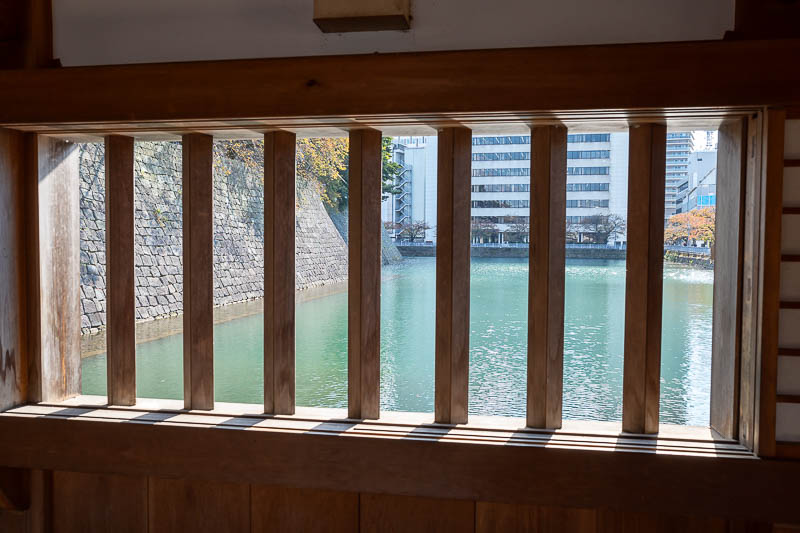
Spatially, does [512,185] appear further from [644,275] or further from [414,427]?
[414,427]

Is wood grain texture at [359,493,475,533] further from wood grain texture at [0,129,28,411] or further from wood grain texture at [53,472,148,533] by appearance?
wood grain texture at [0,129,28,411]

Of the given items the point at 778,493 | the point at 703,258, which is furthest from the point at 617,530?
the point at 703,258

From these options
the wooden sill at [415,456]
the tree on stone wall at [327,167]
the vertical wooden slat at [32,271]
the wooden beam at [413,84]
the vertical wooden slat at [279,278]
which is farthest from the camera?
the tree on stone wall at [327,167]

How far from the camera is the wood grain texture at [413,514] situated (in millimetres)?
1903

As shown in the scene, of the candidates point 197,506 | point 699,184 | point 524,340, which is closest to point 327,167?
point 524,340

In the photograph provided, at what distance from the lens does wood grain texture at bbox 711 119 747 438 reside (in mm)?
1764

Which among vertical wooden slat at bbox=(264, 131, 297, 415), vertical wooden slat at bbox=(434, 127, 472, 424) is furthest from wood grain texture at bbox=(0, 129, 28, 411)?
vertical wooden slat at bbox=(434, 127, 472, 424)

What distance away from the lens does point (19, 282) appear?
85.2 inches

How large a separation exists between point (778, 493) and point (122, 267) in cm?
223

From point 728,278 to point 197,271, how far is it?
1766 millimetres

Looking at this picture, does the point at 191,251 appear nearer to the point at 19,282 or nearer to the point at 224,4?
the point at 19,282

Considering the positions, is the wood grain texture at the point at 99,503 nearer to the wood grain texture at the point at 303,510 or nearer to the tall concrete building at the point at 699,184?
the wood grain texture at the point at 303,510

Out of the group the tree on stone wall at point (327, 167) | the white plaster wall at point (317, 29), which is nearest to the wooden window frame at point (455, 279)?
the white plaster wall at point (317, 29)

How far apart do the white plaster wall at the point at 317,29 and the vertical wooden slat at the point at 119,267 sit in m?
0.34
